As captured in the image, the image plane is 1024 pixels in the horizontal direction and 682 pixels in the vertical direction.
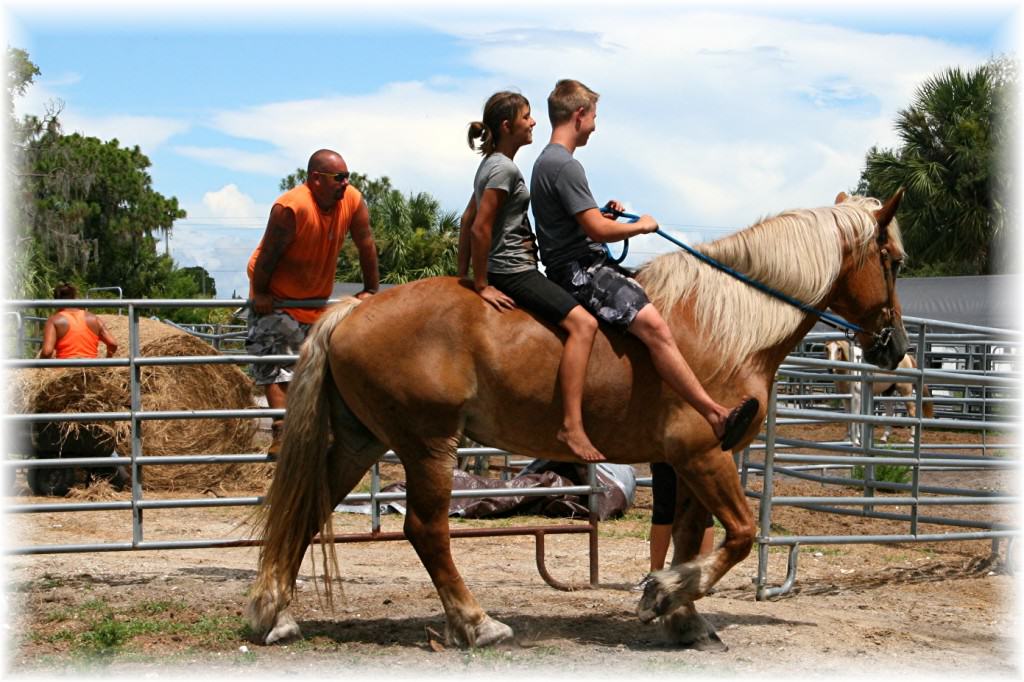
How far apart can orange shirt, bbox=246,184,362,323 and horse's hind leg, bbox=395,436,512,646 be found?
1516mm

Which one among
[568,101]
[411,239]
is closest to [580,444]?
[568,101]

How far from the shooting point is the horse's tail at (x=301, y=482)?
4.95 metres

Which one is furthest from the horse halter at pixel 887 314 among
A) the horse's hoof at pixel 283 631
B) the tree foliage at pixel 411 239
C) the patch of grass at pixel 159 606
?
the tree foliage at pixel 411 239

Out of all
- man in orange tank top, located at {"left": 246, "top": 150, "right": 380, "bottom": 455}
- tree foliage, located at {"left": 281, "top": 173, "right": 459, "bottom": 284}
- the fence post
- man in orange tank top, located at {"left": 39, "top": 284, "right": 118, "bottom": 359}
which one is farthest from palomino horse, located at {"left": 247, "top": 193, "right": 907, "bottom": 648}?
tree foliage, located at {"left": 281, "top": 173, "right": 459, "bottom": 284}

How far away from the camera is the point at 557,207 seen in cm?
480

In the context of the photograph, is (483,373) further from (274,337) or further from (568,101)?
(274,337)

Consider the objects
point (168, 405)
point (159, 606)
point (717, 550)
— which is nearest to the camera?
point (717, 550)

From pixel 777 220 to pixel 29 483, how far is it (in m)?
7.30

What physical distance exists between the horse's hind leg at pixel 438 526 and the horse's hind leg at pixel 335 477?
427 millimetres

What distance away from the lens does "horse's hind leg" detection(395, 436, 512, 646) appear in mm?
4793

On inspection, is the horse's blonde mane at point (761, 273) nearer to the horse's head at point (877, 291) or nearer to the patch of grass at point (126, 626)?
the horse's head at point (877, 291)

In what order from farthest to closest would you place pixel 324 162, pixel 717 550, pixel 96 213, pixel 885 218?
pixel 96 213 < pixel 324 162 < pixel 885 218 < pixel 717 550

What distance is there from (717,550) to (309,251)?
2.80 meters

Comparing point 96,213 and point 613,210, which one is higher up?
point 96,213
